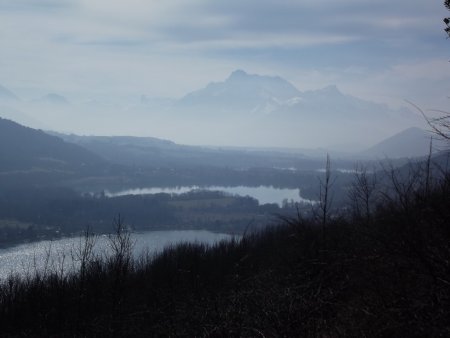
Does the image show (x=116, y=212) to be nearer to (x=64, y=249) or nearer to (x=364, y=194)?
(x=64, y=249)

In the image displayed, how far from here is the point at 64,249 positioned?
121ft

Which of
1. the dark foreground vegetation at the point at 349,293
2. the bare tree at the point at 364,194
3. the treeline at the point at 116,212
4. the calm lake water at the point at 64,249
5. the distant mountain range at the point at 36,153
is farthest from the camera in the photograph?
the distant mountain range at the point at 36,153

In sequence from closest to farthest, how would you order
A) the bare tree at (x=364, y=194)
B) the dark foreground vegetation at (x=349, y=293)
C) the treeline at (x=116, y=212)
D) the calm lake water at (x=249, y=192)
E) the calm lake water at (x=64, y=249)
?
the dark foreground vegetation at (x=349, y=293), the bare tree at (x=364, y=194), the calm lake water at (x=64, y=249), the treeline at (x=116, y=212), the calm lake water at (x=249, y=192)

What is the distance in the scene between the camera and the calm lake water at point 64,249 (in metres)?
34.2

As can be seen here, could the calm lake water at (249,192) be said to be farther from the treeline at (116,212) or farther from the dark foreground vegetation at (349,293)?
the dark foreground vegetation at (349,293)

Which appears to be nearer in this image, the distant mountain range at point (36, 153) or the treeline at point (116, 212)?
the treeline at point (116, 212)

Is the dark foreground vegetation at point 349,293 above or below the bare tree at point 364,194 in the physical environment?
below


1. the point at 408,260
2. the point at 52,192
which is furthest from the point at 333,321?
the point at 52,192

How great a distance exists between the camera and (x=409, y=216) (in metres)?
5.68

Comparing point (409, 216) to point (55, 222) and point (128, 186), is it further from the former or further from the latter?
point (128, 186)

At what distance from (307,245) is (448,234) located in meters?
7.18

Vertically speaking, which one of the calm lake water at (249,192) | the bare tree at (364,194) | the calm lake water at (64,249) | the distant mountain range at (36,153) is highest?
the distant mountain range at (36,153)

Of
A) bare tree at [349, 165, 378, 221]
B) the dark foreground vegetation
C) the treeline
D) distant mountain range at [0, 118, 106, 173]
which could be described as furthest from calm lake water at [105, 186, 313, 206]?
the dark foreground vegetation

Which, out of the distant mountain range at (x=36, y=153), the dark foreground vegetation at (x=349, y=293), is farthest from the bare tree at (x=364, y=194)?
the distant mountain range at (x=36, y=153)
